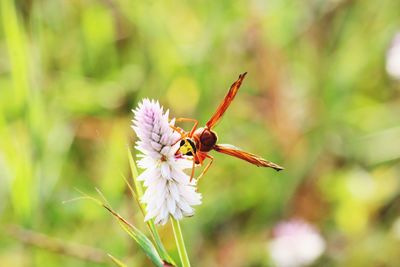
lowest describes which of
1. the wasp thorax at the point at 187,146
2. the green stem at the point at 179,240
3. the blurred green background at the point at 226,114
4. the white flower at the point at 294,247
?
the green stem at the point at 179,240

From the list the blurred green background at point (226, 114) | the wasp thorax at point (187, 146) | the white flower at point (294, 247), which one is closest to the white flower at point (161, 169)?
the wasp thorax at point (187, 146)

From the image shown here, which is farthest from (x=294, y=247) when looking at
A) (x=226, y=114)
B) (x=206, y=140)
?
(x=206, y=140)

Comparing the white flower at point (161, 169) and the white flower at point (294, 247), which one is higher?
the white flower at point (294, 247)

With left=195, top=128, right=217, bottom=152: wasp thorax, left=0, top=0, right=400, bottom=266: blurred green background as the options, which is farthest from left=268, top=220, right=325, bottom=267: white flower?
left=195, top=128, right=217, bottom=152: wasp thorax

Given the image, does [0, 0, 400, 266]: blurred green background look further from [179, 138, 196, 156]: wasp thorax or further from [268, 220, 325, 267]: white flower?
[179, 138, 196, 156]: wasp thorax

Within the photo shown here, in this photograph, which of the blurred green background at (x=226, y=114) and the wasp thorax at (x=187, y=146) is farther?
the blurred green background at (x=226, y=114)

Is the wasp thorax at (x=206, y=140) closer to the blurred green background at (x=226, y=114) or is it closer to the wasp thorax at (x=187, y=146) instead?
the wasp thorax at (x=187, y=146)
